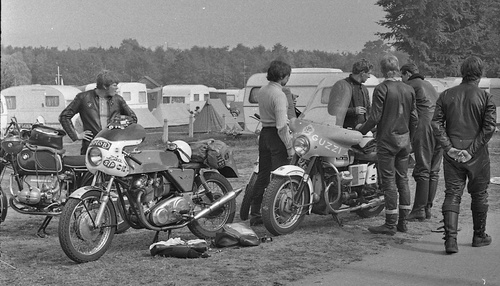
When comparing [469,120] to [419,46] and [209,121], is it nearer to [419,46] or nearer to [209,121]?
[209,121]

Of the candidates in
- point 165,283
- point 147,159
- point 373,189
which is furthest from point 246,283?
point 373,189

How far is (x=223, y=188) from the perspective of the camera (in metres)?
7.08

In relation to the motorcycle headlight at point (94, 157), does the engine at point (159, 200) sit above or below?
below

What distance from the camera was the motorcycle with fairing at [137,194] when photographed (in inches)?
231

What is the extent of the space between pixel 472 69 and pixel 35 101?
27.8m

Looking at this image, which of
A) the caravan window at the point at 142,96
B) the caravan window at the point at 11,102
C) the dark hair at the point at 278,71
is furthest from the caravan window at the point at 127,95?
the dark hair at the point at 278,71

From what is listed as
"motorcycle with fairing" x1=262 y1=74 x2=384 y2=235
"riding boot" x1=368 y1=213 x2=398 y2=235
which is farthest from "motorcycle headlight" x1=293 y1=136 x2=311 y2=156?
"riding boot" x1=368 y1=213 x2=398 y2=235

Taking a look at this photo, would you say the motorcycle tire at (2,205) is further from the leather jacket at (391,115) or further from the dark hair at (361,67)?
the dark hair at (361,67)

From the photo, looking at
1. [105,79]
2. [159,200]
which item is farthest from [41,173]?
[159,200]

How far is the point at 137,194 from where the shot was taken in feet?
20.4

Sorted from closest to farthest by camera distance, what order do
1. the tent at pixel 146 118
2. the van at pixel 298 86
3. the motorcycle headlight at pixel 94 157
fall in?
1. the motorcycle headlight at pixel 94 157
2. the van at pixel 298 86
3. the tent at pixel 146 118

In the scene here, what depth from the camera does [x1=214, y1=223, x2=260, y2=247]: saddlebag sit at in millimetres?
6480

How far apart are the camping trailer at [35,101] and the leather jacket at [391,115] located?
26.0 meters

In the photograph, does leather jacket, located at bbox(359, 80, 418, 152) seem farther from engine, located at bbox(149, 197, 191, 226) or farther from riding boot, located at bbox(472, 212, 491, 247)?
engine, located at bbox(149, 197, 191, 226)
